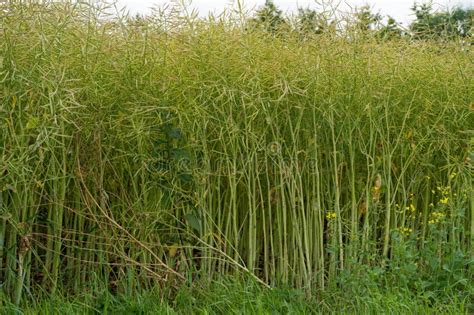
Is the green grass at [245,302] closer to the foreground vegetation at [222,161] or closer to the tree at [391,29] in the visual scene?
the foreground vegetation at [222,161]

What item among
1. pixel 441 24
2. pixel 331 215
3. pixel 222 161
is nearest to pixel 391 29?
pixel 441 24

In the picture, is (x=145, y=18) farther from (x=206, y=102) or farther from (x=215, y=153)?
(x=215, y=153)

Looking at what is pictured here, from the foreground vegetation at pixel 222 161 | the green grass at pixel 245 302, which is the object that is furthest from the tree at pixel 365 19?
the green grass at pixel 245 302

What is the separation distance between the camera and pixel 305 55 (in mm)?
3977

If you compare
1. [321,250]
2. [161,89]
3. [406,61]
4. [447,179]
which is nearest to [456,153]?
[447,179]

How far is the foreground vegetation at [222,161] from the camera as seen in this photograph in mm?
3527

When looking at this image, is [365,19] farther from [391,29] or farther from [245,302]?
[245,302]

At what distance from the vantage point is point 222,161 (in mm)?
3939

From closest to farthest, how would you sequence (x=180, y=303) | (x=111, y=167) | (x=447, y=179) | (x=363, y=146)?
1. (x=180, y=303)
2. (x=111, y=167)
3. (x=363, y=146)
4. (x=447, y=179)

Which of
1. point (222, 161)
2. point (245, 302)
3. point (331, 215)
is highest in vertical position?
point (222, 161)

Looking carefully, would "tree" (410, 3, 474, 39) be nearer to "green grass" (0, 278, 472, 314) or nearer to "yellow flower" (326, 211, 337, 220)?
"yellow flower" (326, 211, 337, 220)

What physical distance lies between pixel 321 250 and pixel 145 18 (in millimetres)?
1483

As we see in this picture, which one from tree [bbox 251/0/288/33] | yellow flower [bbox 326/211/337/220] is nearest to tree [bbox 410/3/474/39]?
tree [bbox 251/0/288/33]

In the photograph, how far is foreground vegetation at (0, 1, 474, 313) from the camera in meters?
3.53
